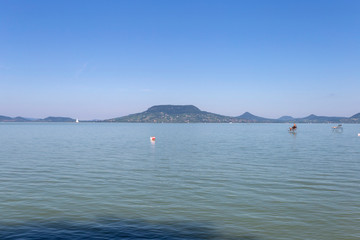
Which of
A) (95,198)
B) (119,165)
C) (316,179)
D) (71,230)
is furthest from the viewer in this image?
(119,165)

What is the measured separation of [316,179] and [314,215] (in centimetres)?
1259

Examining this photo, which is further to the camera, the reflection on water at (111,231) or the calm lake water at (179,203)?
the calm lake water at (179,203)

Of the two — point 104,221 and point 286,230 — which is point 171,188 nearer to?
point 104,221

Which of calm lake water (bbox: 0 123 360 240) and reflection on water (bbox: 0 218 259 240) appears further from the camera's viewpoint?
calm lake water (bbox: 0 123 360 240)

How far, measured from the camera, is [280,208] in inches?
787

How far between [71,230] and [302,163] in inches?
1355

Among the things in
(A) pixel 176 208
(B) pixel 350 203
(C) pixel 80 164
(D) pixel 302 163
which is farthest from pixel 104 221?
(D) pixel 302 163

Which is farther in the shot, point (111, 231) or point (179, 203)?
point (179, 203)

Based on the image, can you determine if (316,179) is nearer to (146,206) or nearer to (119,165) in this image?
(146,206)

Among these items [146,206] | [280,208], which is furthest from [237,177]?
[146,206]

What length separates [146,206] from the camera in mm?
20281

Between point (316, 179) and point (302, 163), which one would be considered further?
point (302, 163)

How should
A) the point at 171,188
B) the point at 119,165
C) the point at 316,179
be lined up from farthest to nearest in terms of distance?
the point at 119,165
the point at 316,179
the point at 171,188

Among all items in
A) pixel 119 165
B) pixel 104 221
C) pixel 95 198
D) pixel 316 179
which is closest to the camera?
pixel 104 221
